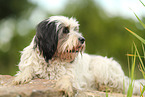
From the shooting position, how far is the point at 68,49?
13.1ft

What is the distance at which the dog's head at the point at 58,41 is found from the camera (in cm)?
401

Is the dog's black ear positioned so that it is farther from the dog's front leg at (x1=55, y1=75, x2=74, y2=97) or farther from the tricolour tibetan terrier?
the dog's front leg at (x1=55, y1=75, x2=74, y2=97)

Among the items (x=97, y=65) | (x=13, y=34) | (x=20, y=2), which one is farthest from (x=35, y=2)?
(x=97, y=65)

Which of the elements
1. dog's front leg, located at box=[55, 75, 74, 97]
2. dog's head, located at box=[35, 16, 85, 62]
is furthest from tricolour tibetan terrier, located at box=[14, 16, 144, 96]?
dog's front leg, located at box=[55, 75, 74, 97]

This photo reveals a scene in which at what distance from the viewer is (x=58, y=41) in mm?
4109

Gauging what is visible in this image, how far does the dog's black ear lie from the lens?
13.3 feet

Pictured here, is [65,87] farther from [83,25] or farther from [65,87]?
[83,25]

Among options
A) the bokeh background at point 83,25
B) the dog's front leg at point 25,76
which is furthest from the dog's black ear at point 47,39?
the bokeh background at point 83,25

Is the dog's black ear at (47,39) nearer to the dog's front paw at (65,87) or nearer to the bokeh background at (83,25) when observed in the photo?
the dog's front paw at (65,87)

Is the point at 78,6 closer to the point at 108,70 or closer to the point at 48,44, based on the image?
the point at 108,70

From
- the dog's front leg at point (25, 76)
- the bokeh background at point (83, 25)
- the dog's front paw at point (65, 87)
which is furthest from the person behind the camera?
the bokeh background at point (83, 25)

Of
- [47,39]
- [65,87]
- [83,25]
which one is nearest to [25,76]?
[47,39]

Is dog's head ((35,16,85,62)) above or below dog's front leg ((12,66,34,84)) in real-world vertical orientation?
above

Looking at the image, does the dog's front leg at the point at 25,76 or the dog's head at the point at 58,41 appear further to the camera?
the dog's head at the point at 58,41
